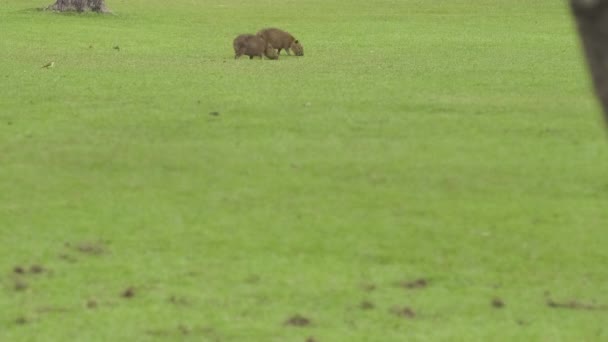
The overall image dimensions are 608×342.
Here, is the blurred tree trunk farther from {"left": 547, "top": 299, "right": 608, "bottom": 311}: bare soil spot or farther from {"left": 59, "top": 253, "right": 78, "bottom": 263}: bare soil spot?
{"left": 59, "top": 253, "right": 78, "bottom": 263}: bare soil spot

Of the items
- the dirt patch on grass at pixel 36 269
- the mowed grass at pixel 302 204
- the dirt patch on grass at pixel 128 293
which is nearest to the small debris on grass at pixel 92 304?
the mowed grass at pixel 302 204

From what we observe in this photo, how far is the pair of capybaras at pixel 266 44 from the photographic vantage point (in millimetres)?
19906

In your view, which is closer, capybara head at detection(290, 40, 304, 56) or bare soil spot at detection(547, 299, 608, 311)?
bare soil spot at detection(547, 299, 608, 311)

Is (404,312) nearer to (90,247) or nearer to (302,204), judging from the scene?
(90,247)

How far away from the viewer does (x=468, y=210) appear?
9.16 meters

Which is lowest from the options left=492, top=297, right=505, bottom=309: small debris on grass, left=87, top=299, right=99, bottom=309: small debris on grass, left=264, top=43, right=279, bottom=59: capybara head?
left=264, top=43, right=279, bottom=59: capybara head

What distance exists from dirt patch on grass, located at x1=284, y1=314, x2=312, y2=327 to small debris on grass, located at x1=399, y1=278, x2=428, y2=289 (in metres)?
0.80

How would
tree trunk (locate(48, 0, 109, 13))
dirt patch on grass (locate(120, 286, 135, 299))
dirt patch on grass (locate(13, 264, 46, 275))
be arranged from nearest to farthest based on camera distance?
dirt patch on grass (locate(120, 286, 135, 299))
dirt patch on grass (locate(13, 264, 46, 275))
tree trunk (locate(48, 0, 109, 13))

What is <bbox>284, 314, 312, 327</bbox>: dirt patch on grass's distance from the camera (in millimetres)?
6921

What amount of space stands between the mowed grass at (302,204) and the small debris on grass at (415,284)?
0.19ft

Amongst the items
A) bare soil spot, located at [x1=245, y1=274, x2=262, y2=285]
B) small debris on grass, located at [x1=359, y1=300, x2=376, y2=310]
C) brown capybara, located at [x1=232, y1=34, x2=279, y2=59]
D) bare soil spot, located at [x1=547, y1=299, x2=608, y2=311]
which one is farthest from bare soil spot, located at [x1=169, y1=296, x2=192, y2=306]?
brown capybara, located at [x1=232, y1=34, x2=279, y2=59]

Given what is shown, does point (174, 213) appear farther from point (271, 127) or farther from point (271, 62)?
point (271, 62)

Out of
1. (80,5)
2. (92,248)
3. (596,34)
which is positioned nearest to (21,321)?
(92,248)

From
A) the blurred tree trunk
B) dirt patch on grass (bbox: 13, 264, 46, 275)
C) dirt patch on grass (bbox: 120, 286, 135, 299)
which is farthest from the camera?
dirt patch on grass (bbox: 13, 264, 46, 275)
